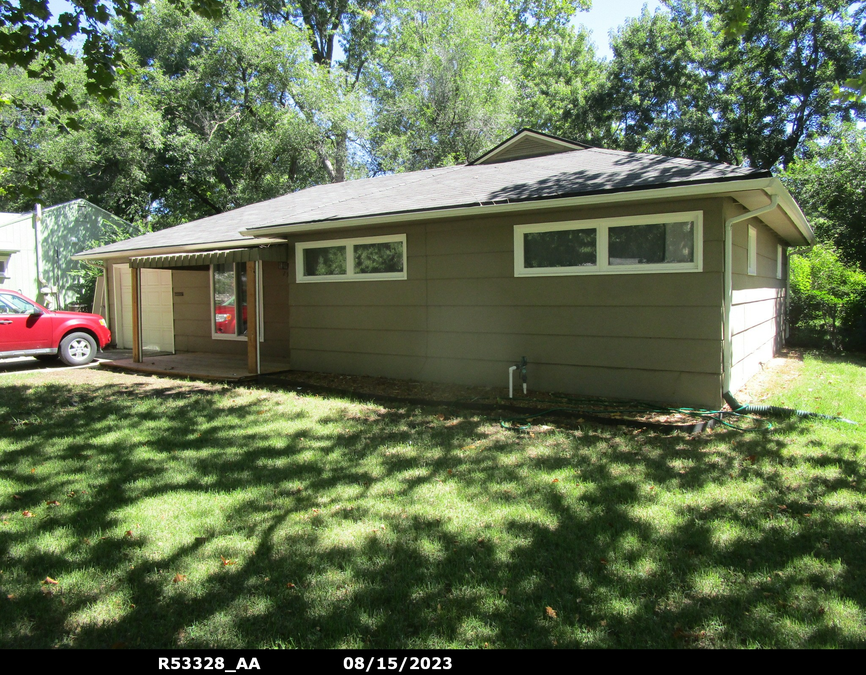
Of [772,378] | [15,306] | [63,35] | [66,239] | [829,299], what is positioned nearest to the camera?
[63,35]

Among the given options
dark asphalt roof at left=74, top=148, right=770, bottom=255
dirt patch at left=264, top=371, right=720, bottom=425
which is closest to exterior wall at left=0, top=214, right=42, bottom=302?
dark asphalt roof at left=74, top=148, right=770, bottom=255

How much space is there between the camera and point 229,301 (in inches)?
474

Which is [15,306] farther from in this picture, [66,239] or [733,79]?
[733,79]

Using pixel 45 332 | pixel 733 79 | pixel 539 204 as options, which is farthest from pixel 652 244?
pixel 733 79

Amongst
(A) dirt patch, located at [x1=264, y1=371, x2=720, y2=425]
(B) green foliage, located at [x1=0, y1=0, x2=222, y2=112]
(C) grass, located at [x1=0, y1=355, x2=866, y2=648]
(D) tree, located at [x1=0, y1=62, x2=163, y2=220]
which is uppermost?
(D) tree, located at [x1=0, y1=62, x2=163, y2=220]

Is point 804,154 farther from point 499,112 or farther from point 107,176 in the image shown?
point 107,176

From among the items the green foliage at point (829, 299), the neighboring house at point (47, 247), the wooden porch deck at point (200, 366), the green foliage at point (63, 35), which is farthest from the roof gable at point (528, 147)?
the neighboring house at point (47, 247)

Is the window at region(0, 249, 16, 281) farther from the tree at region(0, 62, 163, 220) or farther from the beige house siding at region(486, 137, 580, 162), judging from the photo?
the beige house siding at region(486, 137, 580, 162)

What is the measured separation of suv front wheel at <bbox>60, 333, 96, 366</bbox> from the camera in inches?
439

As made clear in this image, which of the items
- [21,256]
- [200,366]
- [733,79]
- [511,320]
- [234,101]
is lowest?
[200,366]

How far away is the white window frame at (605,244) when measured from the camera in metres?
6.40

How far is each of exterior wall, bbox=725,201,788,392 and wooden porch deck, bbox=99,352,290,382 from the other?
708 cm

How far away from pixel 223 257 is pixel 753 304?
336 inches
